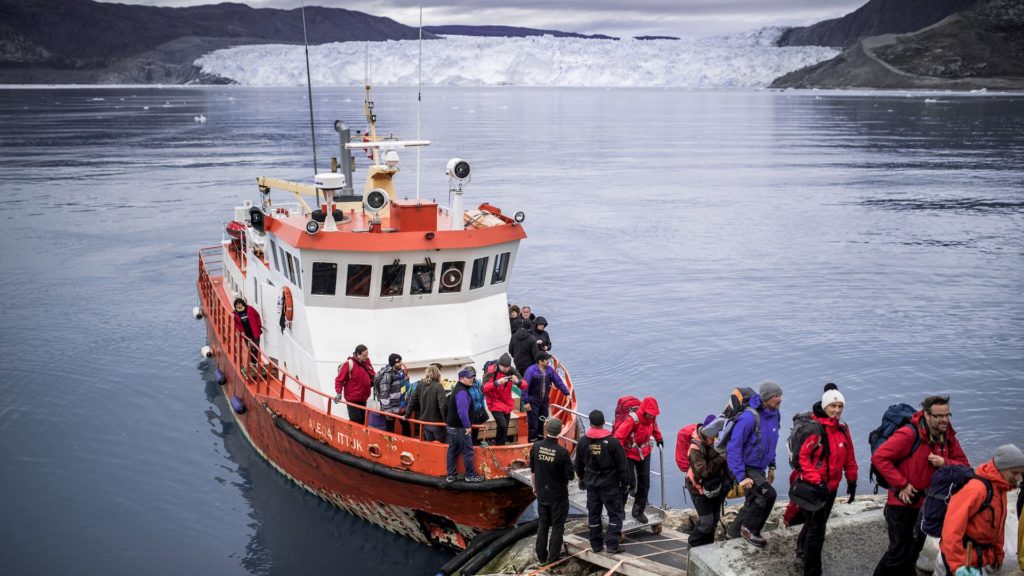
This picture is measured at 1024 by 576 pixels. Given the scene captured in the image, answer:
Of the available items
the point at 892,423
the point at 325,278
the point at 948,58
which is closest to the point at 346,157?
the point at 325,278

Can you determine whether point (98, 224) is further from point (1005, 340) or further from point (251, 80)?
point (251, 80)

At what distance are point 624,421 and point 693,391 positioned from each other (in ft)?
31.1

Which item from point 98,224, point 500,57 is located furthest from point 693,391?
point 500,57

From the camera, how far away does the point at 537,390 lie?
9.87 meters

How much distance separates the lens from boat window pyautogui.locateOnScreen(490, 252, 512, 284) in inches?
446

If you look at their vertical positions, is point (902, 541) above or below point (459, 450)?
above

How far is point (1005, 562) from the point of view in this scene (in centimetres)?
644

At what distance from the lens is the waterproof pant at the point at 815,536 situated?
21.6 ft

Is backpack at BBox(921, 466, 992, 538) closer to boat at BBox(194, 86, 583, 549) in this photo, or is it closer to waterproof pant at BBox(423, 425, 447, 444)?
boat at BBox(194, 86, 583, 549)

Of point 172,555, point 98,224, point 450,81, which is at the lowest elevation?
point 172,555

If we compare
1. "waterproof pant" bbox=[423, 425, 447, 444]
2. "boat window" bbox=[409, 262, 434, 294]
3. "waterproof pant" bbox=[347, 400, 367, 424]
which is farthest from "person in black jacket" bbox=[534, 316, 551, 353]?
"waterproof pant" bbox=[347, 400, 367, 424]

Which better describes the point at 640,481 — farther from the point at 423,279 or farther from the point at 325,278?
the point at 325,278

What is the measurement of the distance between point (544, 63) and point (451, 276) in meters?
159

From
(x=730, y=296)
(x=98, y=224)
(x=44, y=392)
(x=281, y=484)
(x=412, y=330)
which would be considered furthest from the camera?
(x=98, y=224)
